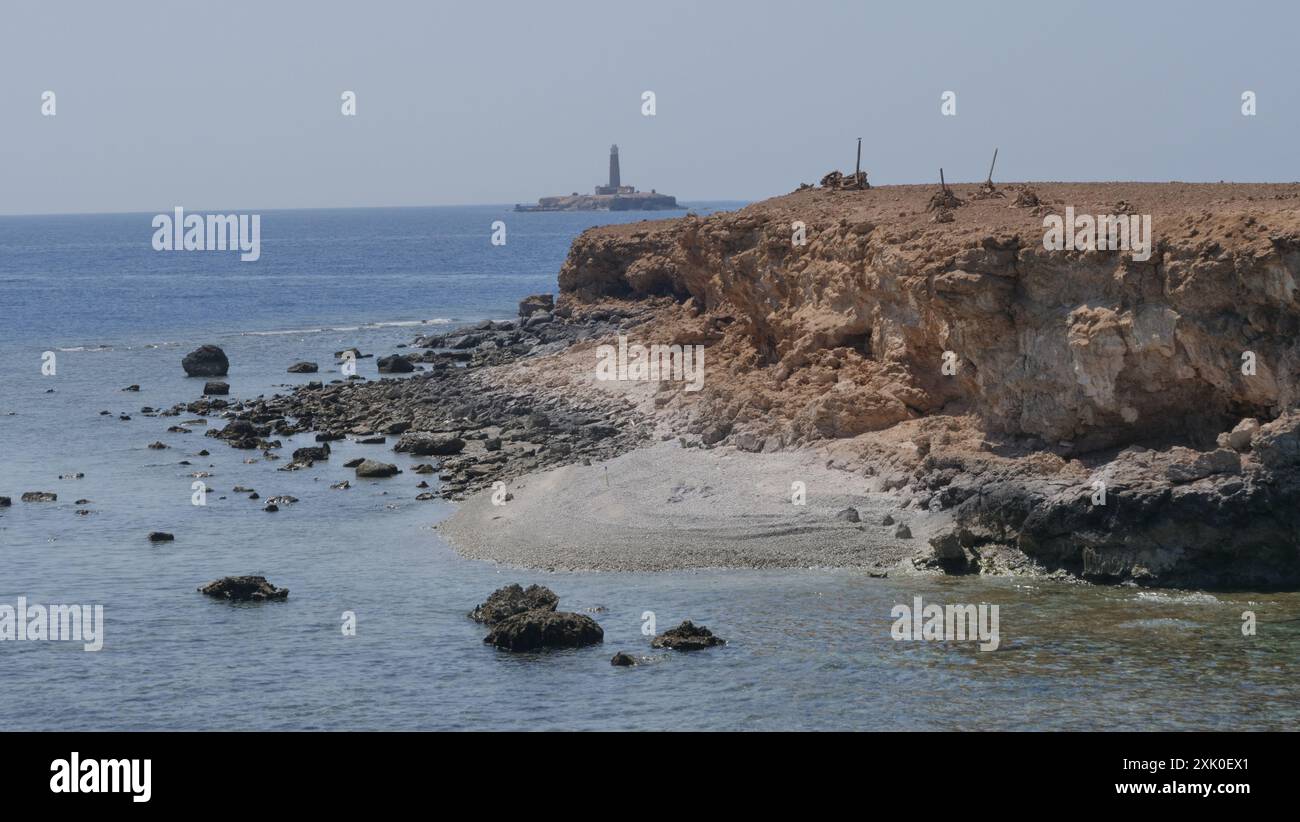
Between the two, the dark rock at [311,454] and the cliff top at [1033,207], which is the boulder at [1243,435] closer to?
the cliff top at [1033,207]

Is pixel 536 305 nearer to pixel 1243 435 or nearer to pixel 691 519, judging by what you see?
pixel 691 519

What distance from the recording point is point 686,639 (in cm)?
2784

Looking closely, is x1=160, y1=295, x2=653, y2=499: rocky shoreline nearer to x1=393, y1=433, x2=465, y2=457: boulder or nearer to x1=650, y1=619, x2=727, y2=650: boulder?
x1=393, y1=433, x2=465, y2=457: boulder

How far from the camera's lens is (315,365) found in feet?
232

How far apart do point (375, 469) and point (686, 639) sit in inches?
809

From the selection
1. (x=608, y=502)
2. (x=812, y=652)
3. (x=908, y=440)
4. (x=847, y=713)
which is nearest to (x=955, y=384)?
(x=908, y=440)

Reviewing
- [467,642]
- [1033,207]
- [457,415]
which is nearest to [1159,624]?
[467,642]

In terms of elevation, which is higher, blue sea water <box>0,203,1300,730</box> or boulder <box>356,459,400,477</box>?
boulder <box>356,459,400,477</box>

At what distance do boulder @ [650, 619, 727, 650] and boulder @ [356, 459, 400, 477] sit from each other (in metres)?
19.8

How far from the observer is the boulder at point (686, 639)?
27.7 m

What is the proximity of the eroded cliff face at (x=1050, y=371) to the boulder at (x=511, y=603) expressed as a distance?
8925 mm

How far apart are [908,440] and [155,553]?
1866 centimetres

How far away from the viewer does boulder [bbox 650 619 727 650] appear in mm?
27719

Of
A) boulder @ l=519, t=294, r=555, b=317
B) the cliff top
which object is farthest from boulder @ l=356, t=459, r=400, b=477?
boulder @ l=519, t=294, r=555, b=317
